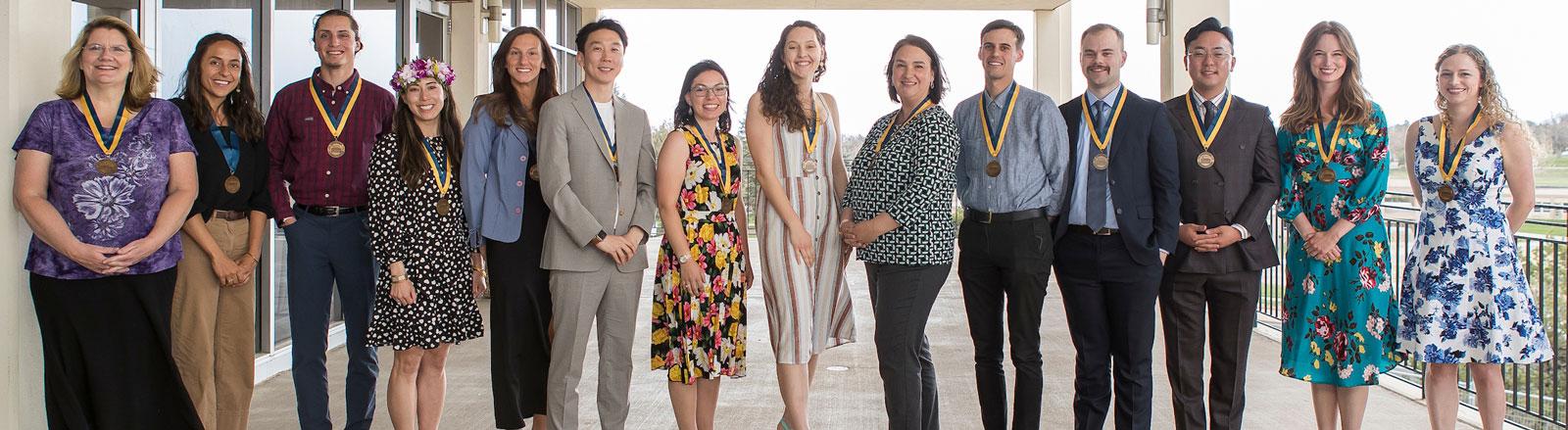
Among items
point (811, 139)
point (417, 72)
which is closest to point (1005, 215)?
point (811, 139)

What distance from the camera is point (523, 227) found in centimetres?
357

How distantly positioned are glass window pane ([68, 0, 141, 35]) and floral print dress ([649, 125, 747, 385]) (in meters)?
2.49

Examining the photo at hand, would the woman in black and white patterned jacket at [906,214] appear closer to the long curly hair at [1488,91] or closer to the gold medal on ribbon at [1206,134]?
the gold medal on ribbon at [1206,134]

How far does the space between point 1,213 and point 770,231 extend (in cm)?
235

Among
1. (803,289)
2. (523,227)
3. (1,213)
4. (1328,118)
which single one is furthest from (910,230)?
(1,213)

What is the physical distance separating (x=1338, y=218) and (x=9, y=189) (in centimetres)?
422

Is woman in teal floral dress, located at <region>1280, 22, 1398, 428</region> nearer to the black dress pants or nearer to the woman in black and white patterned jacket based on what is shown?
the black dress pants

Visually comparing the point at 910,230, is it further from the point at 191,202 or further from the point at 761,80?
the point at 191,202

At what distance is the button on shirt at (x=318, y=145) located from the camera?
3.61m

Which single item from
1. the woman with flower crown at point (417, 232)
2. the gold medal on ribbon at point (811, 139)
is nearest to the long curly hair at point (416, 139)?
the woman with flower crown at point (417, 232)

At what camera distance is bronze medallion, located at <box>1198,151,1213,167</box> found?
348 cm

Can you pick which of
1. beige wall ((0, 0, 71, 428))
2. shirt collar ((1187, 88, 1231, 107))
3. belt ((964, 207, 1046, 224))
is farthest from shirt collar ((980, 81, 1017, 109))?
beige wall ((0, 0, 71, 428))

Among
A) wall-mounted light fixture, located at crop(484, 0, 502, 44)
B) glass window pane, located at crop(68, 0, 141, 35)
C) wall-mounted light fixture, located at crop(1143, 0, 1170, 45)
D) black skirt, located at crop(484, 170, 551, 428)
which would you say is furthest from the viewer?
wall-mounted light fixture, located at crop(484, 0, 502, 44)

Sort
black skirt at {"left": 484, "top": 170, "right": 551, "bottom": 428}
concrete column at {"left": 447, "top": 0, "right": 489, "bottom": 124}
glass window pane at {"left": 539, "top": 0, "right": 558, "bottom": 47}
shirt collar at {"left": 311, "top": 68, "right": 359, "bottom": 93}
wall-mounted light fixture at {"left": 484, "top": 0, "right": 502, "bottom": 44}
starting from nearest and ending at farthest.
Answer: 1. black skirt at {"left": 484, "top": 170, "right": 551, "bottom": 428}
2. shirt collar at {"left": 311, "top": 68, "right": 359, "bottom": 93}
3. wall-mounted light fixture at {"left": 484, "top": 0, "right": 502, "bottom": 44}
4. concrete column at {"left": 447, "top": 0, "right": 489, "bottom": 124}
5. glass window pane at {"left": 539, "top": 0, "right": 558, "bottom": 47}
